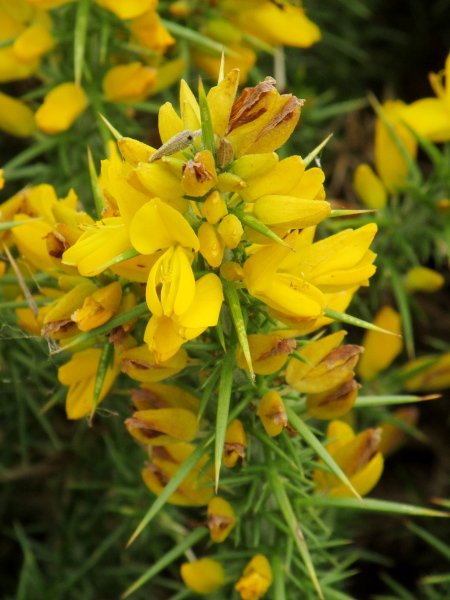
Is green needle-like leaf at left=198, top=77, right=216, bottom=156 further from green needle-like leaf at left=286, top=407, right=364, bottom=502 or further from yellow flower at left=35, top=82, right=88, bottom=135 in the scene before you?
yellow flower at left=35, top=82, right=88, bottom=135

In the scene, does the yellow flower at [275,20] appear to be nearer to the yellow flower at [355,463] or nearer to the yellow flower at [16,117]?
the yellow flower at [16,117]

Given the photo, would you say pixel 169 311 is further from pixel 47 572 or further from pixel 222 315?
pixel 47 572

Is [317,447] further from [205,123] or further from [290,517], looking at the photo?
[205,123]

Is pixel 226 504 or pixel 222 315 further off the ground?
pixel 222 315

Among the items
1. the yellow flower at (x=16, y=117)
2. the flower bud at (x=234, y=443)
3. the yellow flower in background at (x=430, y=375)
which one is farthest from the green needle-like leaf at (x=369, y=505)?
the yellow flower at (x=16, y=117)

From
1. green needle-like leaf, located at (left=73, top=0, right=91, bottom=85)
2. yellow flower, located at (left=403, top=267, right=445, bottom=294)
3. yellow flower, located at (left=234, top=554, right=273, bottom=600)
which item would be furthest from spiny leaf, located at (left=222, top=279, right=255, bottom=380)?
yellow flower, located at (left=403, top=267, right=445, bottom=294)

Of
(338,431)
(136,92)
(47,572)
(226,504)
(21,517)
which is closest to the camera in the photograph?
(226,504)

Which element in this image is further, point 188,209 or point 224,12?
point 224,12

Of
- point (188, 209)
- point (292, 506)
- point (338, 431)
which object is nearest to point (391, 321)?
point (338, 431)
